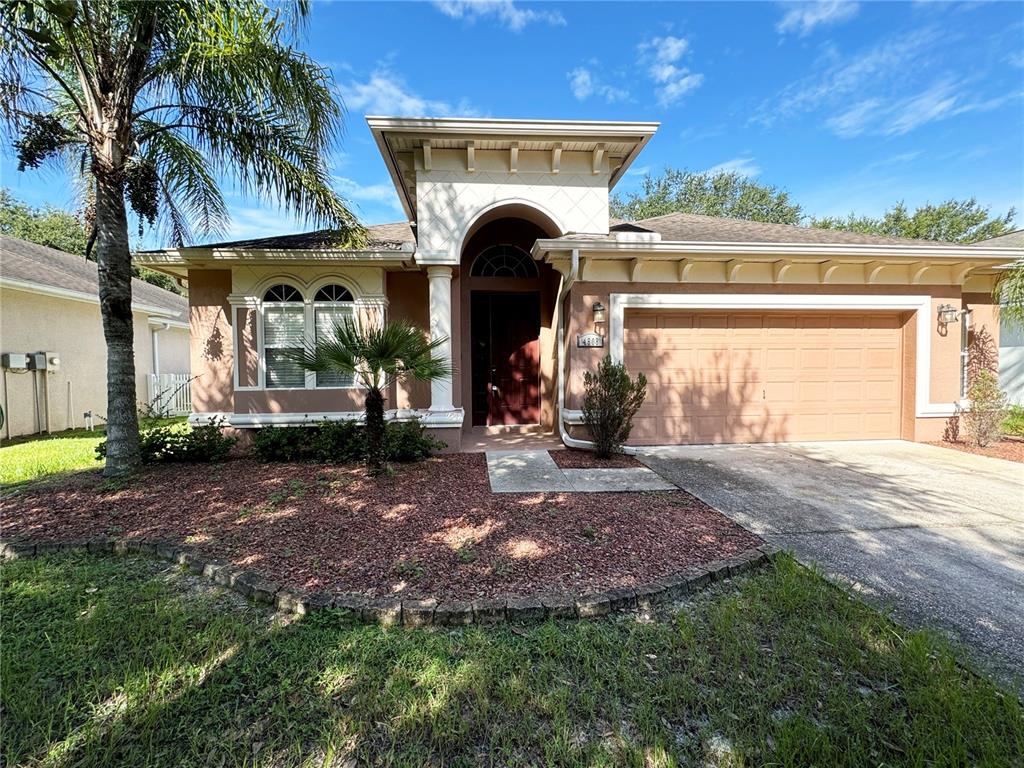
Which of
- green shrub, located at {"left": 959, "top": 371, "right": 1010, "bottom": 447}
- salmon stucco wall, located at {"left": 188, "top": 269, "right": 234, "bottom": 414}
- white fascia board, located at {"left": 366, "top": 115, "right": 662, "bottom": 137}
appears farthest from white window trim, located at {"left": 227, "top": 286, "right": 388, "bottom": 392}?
green shrub, located at {"left": 959, "top": 371, "right": 1010, "bottom": 447}

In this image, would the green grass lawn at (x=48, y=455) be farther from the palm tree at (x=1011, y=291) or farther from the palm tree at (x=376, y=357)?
the palm tree at (x=1011, y=291)

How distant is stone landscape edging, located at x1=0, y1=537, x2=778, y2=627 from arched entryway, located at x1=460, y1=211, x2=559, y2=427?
580cm

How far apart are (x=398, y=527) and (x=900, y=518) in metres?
5.12

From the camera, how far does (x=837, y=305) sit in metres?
7.79

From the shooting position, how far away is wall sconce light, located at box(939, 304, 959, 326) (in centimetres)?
772

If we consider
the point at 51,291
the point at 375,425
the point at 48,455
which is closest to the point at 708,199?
the point at 375,425

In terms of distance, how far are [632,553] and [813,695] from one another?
5.04 feet

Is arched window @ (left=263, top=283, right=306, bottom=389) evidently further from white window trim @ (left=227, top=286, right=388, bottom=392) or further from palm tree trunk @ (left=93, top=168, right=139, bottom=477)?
palm tree trunk @ (left=93, top=168, right=139, bottom=477)

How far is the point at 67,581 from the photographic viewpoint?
11.0 ft

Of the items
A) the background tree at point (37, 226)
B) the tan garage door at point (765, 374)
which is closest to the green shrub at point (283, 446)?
the tan garage door at point (765, 374)

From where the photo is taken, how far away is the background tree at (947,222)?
23.9m

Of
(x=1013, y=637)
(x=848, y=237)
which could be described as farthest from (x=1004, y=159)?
(x=1013, y=637)

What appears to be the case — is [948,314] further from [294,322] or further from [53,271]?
[53,271]

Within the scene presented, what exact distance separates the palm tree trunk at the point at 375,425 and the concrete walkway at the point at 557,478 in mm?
1565
